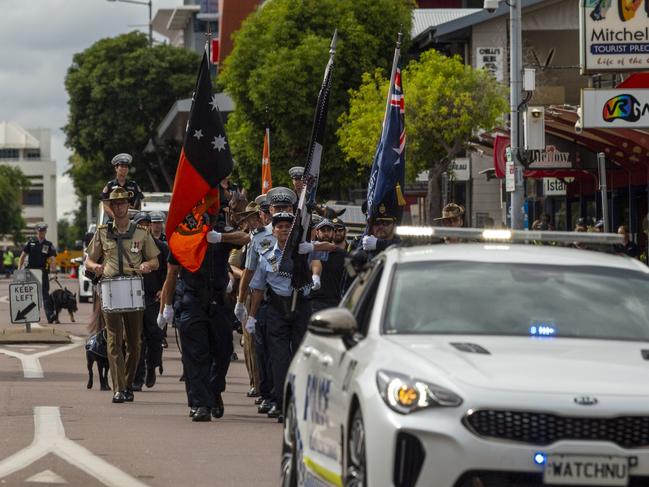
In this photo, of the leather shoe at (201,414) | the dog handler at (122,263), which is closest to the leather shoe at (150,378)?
the dog handler at (122,263)

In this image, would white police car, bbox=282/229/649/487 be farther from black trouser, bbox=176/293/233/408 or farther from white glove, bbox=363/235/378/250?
white glove, bbox=363/235/378/250

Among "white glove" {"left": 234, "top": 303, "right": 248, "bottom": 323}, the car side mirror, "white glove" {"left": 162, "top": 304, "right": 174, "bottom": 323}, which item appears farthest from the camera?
"white glove" {"left": 234, "top": 303, "right": 248, "bottom": 323}

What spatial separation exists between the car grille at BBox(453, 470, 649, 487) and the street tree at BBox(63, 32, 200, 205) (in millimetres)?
78568

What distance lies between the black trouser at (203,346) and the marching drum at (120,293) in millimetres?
1673

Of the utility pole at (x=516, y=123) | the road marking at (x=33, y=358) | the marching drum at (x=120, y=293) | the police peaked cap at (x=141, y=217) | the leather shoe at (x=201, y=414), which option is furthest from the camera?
the utility pole at (x=516, y=123)

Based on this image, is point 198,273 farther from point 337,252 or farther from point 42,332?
point 42,332

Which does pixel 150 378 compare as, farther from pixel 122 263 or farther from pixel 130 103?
pixel 130 103

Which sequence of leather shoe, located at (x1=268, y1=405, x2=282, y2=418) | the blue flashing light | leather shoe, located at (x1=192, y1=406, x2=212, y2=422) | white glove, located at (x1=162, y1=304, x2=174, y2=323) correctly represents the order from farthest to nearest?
white glove, located at (x1=162, y1=304, x2=174, y2=323)
leather shoe, located at (x1=268, y1=405, x2=282, y2=418)
leather shoe, located at (x1=192, y1=406, x2=212, y2=422)
the blue flashing light

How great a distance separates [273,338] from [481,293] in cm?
667

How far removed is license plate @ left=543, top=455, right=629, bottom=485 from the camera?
714 centimetres

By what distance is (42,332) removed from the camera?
28.5 m

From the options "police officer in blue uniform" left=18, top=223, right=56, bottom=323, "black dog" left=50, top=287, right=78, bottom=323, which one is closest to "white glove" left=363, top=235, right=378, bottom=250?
"black dog" left=50, top=287, right=78, bottom=323

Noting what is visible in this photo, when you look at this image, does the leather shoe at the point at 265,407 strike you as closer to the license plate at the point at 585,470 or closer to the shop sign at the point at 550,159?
the license plate at the point at 585,470

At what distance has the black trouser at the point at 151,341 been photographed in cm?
1905
